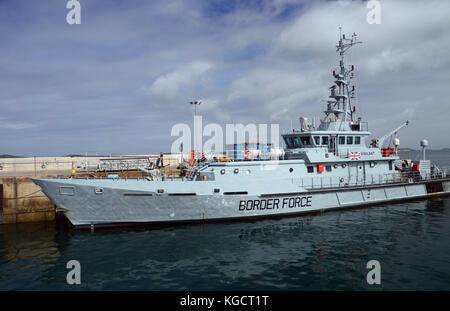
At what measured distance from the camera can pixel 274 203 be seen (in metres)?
17.2

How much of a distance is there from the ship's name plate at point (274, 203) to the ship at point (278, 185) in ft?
0.21

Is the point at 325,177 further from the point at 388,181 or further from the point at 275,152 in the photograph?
the point at 388,181

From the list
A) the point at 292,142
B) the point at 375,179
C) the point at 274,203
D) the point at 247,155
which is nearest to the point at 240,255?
the point at 274,203

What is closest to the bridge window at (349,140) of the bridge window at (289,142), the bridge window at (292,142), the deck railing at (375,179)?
the deck railing at (375,179)

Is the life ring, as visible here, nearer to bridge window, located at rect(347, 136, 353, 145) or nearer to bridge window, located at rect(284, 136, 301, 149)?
bridge window, located at rect(284, 136, 301, 149)

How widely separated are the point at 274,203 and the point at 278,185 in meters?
1.17

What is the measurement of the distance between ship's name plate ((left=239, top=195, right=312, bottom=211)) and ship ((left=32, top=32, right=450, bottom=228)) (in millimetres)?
64

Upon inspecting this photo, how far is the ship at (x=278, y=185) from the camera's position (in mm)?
15078

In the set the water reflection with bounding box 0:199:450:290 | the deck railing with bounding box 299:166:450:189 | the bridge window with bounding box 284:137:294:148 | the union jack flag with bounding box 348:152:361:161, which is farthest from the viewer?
the bridge window with bounding box 284:137:294:148

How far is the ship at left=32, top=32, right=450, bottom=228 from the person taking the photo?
49.5 ft

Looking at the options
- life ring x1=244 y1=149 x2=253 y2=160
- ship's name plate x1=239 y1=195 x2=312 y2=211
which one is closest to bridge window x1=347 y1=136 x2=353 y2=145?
ship's name plate x1=239 y1=195 x2=312 y2=211
